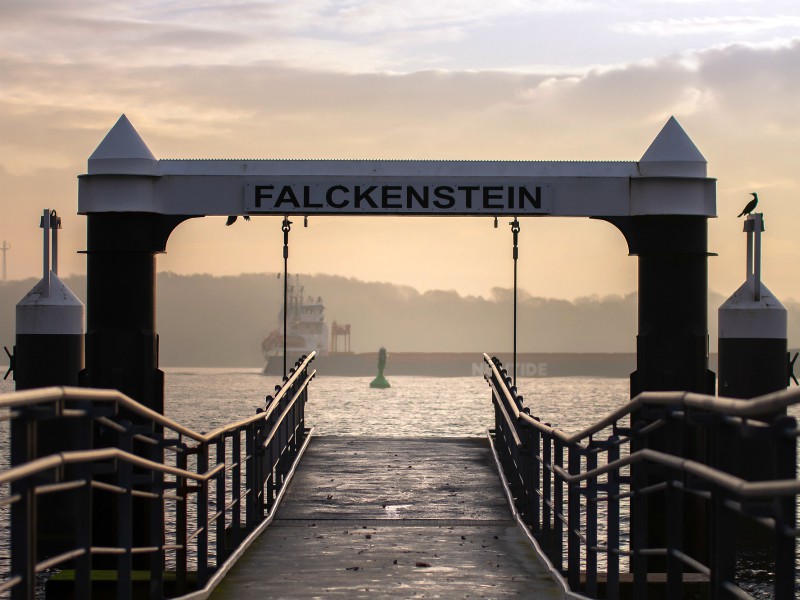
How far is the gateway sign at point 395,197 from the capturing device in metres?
11.9

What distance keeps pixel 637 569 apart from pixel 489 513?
4916 millimetres

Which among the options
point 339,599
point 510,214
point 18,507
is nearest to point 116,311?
point 510,214

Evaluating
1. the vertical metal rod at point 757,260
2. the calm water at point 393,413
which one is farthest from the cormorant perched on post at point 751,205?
the calm water at point 393,413

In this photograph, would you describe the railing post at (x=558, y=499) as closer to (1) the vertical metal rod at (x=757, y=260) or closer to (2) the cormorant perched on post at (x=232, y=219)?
(2) the cormorant perched on post at (x=232, y=219)

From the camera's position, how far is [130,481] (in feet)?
22.4

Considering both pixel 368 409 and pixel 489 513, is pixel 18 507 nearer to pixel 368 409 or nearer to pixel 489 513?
pixel 489 513

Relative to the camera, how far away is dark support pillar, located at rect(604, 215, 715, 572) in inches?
454

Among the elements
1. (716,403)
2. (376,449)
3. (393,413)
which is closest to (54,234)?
(376,449)

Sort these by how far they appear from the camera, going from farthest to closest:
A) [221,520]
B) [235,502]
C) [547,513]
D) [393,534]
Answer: [393,534], [547,513], [235,502], [221,520]

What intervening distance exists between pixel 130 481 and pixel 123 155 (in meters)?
5.68

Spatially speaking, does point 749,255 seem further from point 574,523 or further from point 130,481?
point 130,481

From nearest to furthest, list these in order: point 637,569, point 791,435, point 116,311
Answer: point 791,435
point 637,569
point 116,311

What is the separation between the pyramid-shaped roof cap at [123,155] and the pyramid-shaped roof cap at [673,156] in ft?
15.6

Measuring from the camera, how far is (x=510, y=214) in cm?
1195
